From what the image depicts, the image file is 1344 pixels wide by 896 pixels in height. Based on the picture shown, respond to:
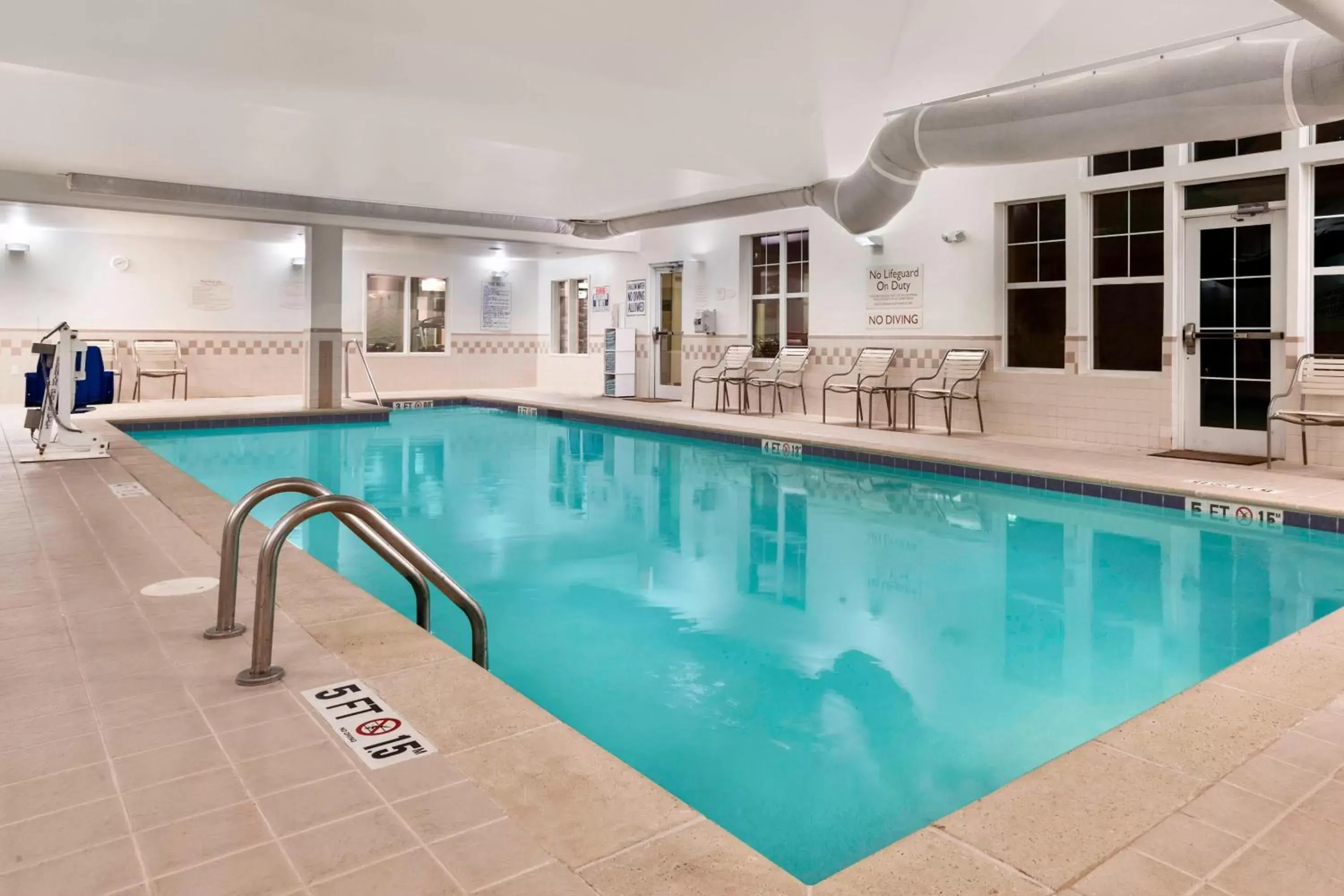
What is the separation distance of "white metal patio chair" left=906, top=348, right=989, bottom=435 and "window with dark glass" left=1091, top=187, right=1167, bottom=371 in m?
1.03

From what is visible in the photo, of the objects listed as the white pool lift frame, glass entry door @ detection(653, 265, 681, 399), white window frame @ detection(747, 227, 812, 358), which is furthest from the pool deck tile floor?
glass entry door @ detection(653, 265, 681, 399)

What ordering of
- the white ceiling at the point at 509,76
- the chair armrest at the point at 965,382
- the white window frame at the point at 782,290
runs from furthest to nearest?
the white window frame at the point at 782,290 → the chair armrest at the point at 965,382 → the white ceiling at the point at 509,76

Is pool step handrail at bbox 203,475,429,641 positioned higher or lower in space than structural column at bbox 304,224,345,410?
lower

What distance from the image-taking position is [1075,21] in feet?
20.9

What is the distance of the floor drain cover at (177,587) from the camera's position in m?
3.03

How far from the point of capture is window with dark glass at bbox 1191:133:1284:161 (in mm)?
6484

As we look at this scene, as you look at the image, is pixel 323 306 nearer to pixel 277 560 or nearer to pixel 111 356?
pixel 111 356

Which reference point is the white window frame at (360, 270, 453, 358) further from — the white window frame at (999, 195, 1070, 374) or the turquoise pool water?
the white window frame at (999, 195, 1070, 374)

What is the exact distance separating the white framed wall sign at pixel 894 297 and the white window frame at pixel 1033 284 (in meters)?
0.86

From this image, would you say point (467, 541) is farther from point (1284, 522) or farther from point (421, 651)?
point (1284, 522)

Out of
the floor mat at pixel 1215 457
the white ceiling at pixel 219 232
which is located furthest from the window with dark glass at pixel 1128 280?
the white ceiling at pixel 219 232

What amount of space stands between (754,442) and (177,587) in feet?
19.3

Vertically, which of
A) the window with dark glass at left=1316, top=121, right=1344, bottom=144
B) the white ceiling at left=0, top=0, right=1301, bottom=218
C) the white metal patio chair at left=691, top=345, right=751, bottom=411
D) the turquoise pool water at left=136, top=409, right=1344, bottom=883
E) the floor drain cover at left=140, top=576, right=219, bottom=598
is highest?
the white ceiling at left=0, top=0, right=1301, bottom=218

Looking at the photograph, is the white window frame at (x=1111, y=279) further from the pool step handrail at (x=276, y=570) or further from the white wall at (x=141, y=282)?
the white wall at (x=141, y=282)
